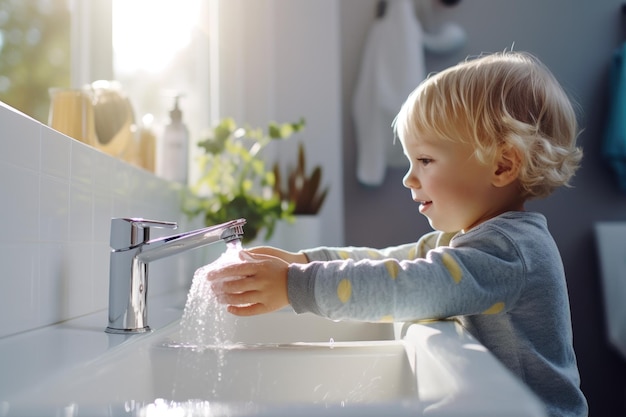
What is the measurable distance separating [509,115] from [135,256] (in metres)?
0.53

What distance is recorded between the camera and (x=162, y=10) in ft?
6.38

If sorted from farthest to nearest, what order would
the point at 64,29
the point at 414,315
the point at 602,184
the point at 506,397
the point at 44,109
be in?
the point at 602,184 → the point at 64,29 → the point at 44,109 → the point at 414,315 → the point at 506,397

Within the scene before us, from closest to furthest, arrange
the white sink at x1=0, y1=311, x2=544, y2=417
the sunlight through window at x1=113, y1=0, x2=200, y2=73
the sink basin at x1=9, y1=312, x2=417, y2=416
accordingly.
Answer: the white sink at x1=0, y1=311, x2=544, y2=417 → the sink basin at x1=9, y1=312, x2=417, y2=416 → the sunlight through window at x1=113, y1=0, x2=200, y2=73

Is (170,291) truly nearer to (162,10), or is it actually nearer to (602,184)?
(162,10)

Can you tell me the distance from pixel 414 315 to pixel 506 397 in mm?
354

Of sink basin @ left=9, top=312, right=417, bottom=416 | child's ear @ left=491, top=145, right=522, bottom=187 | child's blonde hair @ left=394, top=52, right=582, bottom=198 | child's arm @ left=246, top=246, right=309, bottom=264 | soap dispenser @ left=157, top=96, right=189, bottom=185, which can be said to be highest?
soap dispenser @ left=157, top=96, right=189, bottom=185

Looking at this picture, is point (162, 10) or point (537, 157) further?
point (162, 10)

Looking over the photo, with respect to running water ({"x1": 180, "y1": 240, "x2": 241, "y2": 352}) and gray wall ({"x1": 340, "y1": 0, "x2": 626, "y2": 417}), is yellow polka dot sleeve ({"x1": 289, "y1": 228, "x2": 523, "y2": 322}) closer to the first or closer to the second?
running water ({"x1": 180, "y1": 240, "x2": 241, "y2": 352})

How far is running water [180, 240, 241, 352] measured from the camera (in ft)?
2.83

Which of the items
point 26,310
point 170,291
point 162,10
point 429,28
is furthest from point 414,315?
point 429,28

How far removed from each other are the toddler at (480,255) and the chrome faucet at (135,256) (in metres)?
0.11

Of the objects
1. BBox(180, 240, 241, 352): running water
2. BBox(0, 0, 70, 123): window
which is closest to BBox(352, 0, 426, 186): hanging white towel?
BBox(0, 0, 70, 123): window

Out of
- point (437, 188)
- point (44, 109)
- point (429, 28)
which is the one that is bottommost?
point (437, 188)

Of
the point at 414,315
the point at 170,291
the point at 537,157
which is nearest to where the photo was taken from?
the point at 414,315
